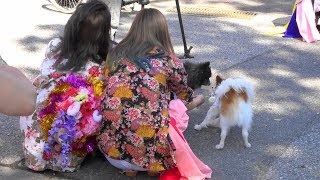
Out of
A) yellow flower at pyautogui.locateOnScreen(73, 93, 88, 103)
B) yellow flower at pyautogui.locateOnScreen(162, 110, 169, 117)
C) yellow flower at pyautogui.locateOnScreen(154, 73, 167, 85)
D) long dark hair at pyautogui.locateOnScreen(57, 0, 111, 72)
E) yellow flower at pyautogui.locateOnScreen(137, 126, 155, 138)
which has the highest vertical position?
long dark hair at pyautogui.locateOnScreen(57, 0, 111, 72)

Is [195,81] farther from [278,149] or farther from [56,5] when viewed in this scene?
[56,5]

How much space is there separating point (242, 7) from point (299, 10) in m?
2.19

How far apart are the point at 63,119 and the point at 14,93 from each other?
1.84 metres

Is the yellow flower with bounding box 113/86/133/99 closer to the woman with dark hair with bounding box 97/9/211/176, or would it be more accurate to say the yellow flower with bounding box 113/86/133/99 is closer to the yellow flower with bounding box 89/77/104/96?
the woman with dark hair with bounding box 97/9/211/176

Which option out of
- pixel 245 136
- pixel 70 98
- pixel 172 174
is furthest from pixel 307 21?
pixel 70 98

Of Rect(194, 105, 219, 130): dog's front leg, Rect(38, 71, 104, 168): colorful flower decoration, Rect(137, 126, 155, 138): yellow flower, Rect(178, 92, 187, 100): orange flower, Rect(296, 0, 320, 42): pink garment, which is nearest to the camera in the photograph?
Rect(137, 126, 155, 138): yellow flower

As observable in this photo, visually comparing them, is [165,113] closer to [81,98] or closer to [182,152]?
[182,152]

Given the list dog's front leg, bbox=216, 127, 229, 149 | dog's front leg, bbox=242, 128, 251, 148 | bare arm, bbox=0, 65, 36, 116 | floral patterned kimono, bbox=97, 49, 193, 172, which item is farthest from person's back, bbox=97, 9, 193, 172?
bare arm, bbox=0, 65, 36, 116

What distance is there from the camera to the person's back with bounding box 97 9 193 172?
3.31 m

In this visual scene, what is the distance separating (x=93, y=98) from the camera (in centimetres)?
349

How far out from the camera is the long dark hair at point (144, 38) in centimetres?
348

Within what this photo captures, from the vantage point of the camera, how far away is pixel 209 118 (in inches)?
164

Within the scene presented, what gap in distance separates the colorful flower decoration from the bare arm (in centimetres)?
171

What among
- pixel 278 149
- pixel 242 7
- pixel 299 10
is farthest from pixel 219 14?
pixel 278 149
